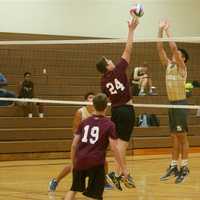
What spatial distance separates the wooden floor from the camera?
7.39 m

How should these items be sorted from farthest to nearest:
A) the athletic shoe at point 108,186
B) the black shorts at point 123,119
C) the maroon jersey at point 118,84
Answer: the athletic shoe at point 108,186, the black shorts at point 123,119, the maroon jersey at point 118,84

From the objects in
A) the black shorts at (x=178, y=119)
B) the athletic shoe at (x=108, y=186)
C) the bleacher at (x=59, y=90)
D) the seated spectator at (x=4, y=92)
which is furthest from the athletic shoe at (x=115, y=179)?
the seated spectator at (x=4, y=92)

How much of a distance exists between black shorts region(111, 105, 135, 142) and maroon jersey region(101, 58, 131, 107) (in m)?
0.08

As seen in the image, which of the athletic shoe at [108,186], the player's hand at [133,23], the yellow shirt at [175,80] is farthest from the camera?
the yellow shirt at [175,80]

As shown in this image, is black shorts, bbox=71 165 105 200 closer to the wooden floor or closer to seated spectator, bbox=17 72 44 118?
the wooden floor

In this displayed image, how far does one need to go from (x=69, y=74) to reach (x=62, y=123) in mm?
3218

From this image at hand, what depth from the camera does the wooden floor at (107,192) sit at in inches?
291

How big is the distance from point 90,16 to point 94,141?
1365 cm

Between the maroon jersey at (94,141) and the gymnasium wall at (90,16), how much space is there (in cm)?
1244

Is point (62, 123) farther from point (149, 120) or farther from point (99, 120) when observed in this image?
point (99, 120)

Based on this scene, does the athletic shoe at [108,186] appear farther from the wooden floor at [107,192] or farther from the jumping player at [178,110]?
the jumping player at [178,110]

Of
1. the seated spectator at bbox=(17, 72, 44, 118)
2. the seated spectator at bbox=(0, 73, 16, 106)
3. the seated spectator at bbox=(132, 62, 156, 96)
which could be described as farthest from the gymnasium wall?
the seated spectator at bbox=(17, 72, 44, 118)

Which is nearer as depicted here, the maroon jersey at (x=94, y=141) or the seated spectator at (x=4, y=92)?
the maroon jersey at (x=94, y=141)

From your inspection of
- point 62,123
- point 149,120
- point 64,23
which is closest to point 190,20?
point 64,23
